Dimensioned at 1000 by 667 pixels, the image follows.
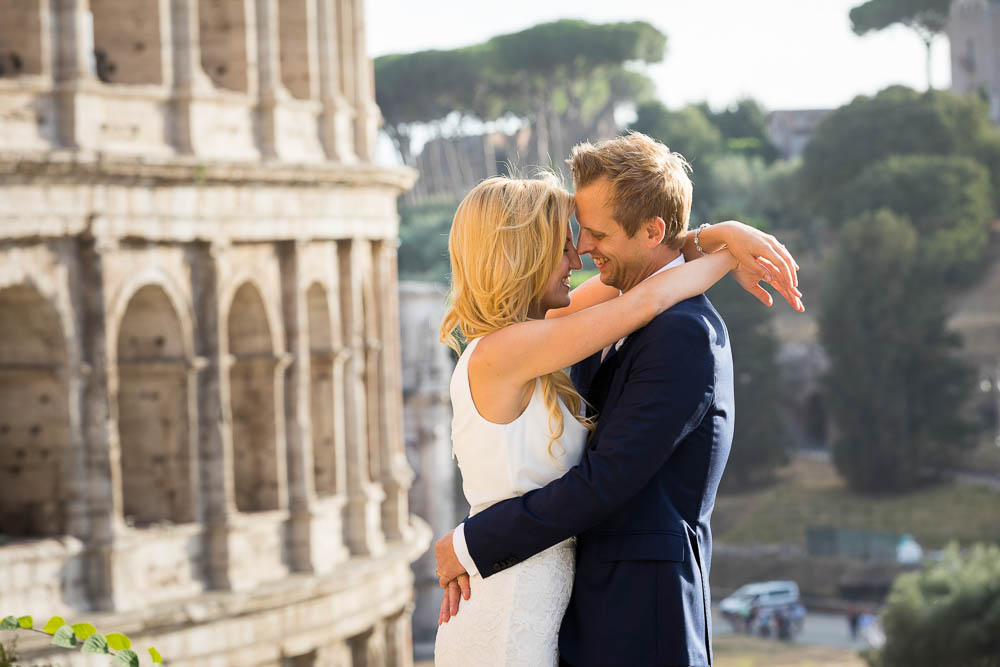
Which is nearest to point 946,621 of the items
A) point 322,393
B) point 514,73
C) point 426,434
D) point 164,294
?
point 426,434

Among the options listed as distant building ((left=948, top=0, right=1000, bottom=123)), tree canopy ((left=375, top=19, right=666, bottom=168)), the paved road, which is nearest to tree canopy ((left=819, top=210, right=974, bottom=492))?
the paved road

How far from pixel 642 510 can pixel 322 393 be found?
1216cm

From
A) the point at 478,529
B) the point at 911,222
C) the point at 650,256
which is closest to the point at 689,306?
the point at 650,256

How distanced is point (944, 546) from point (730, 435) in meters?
32.5

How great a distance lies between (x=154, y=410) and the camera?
13750mm

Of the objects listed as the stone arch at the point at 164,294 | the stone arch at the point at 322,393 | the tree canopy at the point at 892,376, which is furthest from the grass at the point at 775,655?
the stone arch at the point at 164,294

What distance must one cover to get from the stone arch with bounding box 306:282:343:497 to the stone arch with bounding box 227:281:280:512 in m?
0.79

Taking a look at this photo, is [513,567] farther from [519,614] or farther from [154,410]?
[154,410]

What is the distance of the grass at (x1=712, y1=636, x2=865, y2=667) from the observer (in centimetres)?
2577

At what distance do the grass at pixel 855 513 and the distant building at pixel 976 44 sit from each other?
2480cm

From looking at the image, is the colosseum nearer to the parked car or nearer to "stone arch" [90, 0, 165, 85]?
"stone arch" [90, 0, 165, 85]

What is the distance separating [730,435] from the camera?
12.0ft

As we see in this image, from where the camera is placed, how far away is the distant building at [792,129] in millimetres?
62906

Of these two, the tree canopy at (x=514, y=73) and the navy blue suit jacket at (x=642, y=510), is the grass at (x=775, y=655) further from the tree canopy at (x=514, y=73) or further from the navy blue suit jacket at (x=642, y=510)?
the tree canopy at (x=514, y=73)
